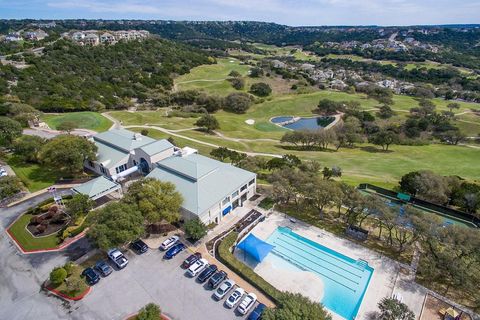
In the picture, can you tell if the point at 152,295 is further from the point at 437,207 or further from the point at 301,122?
the point at 301,122

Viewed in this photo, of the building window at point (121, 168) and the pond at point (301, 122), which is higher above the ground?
the building window at point (121, 168)

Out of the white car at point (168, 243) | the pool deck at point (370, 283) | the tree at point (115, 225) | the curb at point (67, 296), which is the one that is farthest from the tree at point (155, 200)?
the pool deck at point (370, 283)

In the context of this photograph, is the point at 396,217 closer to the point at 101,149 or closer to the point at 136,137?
the point at 136,137

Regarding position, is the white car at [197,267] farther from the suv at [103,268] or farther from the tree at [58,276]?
the tree at [58,276]

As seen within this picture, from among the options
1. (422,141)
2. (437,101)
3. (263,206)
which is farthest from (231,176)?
(437,101)

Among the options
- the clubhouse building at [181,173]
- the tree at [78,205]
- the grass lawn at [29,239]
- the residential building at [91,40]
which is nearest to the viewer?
the grass lawn at [29,239]

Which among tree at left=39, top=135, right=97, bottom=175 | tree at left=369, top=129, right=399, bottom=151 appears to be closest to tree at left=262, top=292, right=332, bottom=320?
tree at left=39, top=135, right=97, bottom=175
